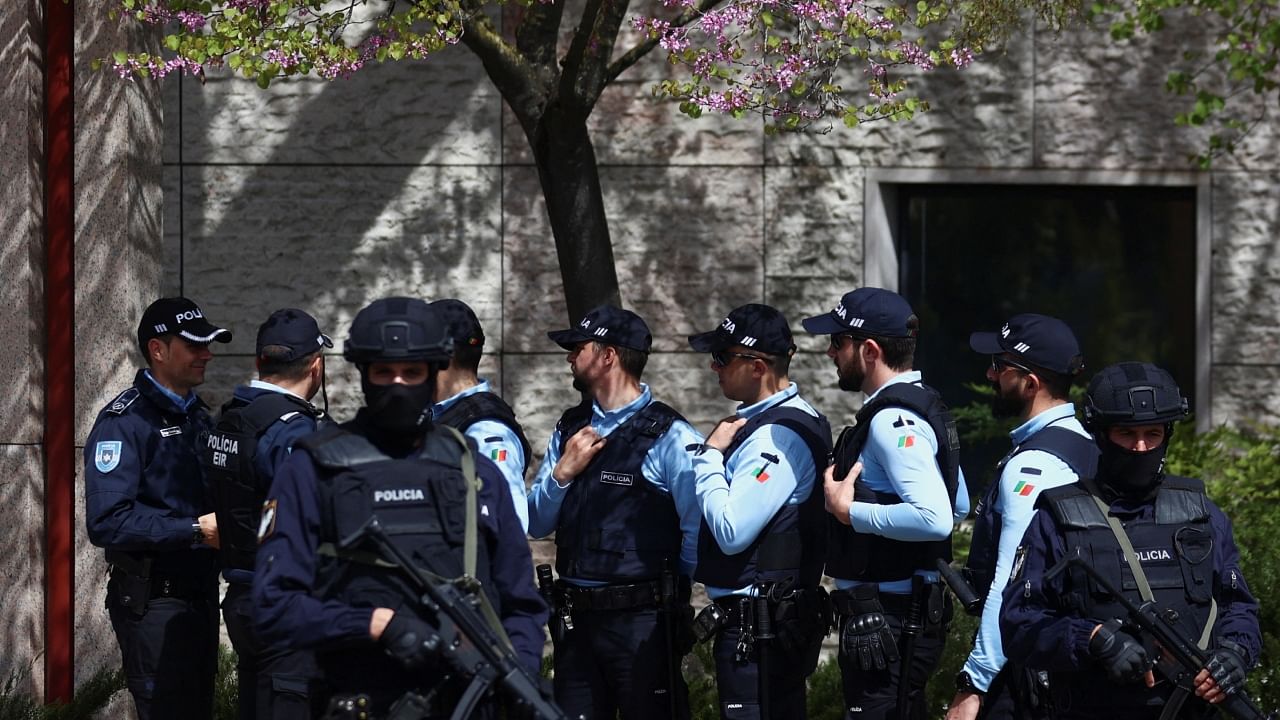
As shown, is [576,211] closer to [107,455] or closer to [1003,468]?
[107,455]

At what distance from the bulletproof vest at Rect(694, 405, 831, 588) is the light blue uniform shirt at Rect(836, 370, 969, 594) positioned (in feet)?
0.93

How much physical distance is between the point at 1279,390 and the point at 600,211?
4.62 metres

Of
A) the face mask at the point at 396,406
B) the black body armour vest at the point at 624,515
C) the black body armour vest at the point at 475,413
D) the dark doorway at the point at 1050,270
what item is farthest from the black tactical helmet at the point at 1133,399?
the dark doorway at the point at 1050,270

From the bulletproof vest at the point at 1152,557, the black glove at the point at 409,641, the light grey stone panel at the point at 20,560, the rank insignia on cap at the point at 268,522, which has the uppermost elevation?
the rank insignia on cap at the point at 268,522

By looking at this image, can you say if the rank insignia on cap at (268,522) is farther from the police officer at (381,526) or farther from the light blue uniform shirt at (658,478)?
the light blue uniform shirt at (658,478)

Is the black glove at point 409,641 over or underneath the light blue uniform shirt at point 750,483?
underneath

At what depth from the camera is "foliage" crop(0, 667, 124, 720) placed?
22.7ft

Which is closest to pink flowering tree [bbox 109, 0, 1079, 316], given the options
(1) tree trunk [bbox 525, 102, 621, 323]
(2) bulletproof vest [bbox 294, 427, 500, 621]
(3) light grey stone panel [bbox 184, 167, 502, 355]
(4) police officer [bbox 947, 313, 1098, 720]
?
(1) tree trunk [bbox 525, 102, 621, 323]

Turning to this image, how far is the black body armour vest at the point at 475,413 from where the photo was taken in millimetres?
5574

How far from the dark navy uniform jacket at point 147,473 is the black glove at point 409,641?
2.26 metres

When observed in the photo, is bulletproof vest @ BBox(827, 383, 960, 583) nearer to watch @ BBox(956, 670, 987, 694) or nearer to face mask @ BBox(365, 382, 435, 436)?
watch @ BBox(956, 670, 987, 694)

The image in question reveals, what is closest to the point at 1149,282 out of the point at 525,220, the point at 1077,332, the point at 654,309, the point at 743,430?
the point at 1077,332

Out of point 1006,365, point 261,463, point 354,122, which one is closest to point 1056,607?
point 1006,365

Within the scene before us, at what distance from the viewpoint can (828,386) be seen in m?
9.11
